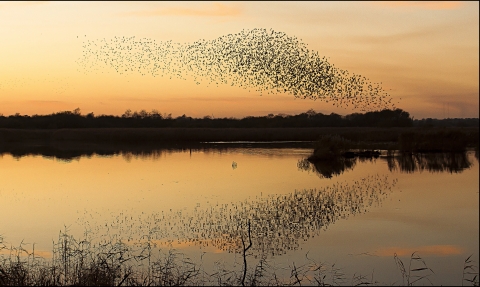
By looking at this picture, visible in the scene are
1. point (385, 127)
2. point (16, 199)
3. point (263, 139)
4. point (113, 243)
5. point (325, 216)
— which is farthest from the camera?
point (263, 139)

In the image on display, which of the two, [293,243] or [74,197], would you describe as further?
[74,197]

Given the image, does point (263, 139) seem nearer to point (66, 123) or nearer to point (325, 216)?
point (66, 123)

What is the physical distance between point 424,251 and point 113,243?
23.5 ft

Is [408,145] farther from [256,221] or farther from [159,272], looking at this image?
[159,272]

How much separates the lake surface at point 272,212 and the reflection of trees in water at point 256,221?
0.10 feet

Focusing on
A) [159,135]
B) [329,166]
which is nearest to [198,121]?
[159,135]

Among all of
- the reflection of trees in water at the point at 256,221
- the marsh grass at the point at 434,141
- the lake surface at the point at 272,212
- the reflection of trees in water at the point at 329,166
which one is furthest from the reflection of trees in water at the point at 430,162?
the reflection of trees in water at the point at 256,221

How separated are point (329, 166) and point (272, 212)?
58.5 ft

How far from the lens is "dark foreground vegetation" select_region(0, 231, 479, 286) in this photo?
9.12 metres

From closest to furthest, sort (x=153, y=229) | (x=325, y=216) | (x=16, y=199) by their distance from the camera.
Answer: (x=153, y=229), (x=325, y=216), (x=16, y=199)

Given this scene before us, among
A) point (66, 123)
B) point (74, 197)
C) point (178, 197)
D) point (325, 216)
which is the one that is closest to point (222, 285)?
point (325, 216)

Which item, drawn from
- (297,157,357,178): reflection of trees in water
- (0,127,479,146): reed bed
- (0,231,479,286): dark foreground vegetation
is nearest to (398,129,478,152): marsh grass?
(297,157,357,178): reflection of trees in water

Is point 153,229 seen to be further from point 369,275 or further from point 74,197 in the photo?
point 74,197

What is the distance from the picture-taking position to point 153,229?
1520 centimetres
